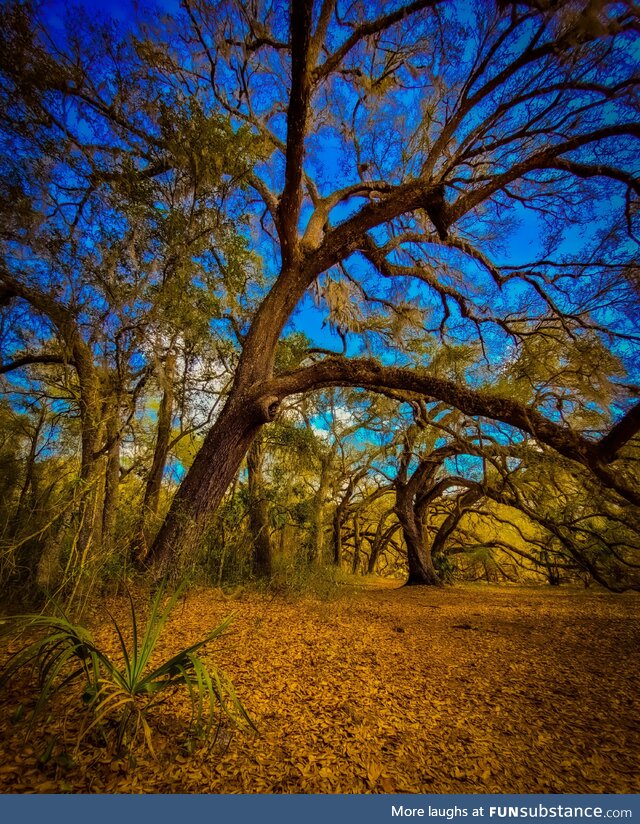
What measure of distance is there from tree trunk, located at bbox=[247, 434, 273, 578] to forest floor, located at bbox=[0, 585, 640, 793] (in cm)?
184

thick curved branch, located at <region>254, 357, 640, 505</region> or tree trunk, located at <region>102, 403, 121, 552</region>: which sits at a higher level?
thick curved branch, located at <region>254, 357, 640, 505</region>

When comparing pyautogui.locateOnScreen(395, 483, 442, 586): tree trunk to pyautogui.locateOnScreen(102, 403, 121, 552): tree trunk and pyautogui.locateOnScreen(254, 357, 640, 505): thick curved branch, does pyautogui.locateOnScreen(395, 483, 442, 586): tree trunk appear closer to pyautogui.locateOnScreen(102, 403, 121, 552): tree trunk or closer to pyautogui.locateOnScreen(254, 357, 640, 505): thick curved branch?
pyautogui.locateOnScreen(254, 357, 640, 505): thick curved branch

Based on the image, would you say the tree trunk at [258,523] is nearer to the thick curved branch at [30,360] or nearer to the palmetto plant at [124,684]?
the thick curved branch at [30,360]

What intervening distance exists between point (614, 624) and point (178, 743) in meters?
5.10

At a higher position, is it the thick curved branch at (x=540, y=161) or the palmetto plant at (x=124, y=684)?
the thick curved branch at (x=540, y=161)

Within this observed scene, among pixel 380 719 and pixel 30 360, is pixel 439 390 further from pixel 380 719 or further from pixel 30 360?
pixel 30 360

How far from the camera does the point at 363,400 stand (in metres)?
7.87

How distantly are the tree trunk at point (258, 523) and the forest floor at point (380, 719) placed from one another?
184 cm

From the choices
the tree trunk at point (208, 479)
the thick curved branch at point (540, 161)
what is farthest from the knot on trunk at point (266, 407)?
the thick curved branch at point (540, 161)

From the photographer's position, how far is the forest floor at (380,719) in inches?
50.3

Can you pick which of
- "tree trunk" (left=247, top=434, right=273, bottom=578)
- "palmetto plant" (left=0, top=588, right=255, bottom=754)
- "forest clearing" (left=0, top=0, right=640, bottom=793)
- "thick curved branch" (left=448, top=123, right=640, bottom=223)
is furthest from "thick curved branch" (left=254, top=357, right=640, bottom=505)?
"palmetto plant" (left=0, top=588, right=255, bottom=754)

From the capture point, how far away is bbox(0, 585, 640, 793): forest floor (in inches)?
50.3

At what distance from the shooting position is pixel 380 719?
5.65 ft

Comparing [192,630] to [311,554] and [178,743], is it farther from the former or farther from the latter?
[311,554]
